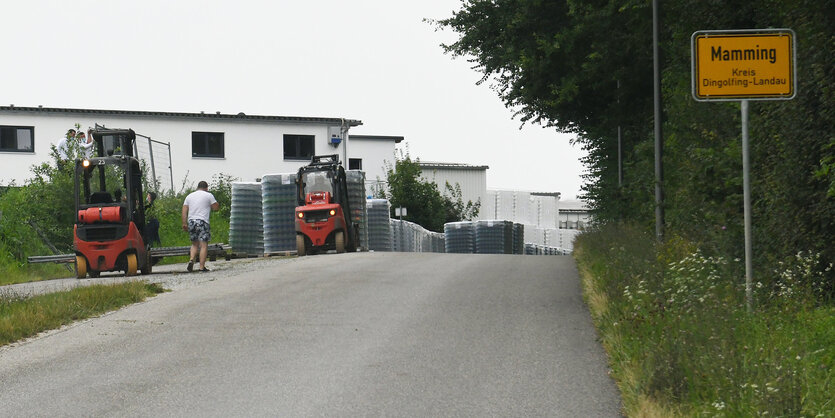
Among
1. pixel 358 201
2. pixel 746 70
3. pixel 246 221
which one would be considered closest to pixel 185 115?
pixel 246 221

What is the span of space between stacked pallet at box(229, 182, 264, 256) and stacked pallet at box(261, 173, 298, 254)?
2.20 ft

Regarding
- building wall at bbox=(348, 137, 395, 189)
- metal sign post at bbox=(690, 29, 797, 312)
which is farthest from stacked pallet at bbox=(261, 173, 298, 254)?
building wall at bbox=(348, 137, 395, 189)

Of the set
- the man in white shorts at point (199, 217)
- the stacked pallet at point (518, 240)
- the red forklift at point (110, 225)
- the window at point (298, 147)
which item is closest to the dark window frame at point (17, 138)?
the window at point (298, 147)

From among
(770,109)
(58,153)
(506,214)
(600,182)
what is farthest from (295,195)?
(506,214)

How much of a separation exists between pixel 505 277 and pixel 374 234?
22.7 meters

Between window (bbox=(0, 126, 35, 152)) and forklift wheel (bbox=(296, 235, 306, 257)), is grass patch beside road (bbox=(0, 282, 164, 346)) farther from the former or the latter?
window (bbox=(0, 126, 35, 152))

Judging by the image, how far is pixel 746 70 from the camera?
1001cm

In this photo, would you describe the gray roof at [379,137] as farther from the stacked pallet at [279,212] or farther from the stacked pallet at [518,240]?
the stacked pallet at [279,212]

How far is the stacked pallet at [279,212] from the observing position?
32688 mm

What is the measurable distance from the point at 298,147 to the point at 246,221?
2566cm

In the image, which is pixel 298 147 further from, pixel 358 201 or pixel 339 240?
pixel 339 240

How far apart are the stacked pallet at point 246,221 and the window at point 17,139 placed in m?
25.6

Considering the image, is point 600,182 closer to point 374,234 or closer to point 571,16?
point 374,234

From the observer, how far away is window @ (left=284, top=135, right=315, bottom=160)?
58.6 meters
